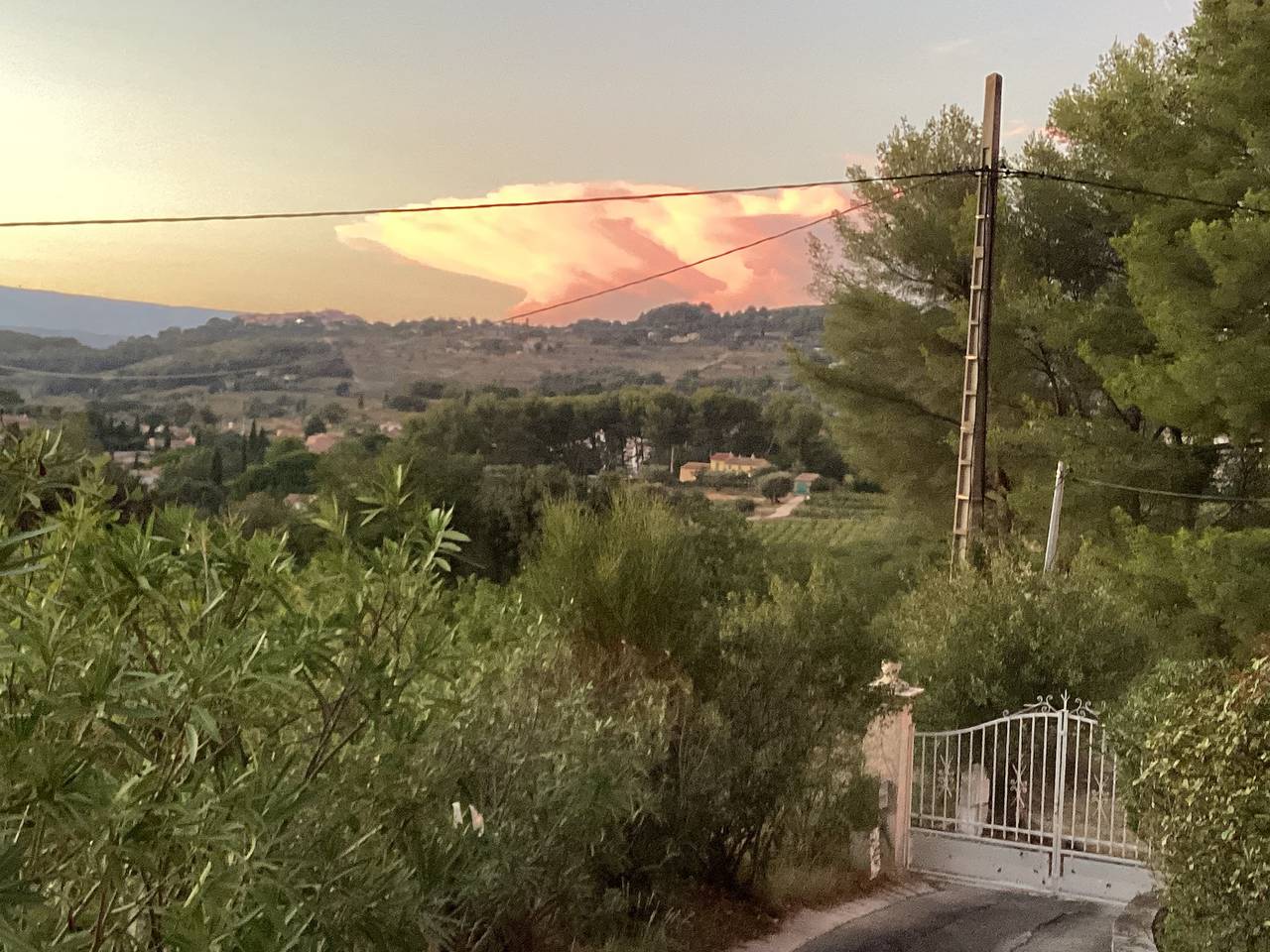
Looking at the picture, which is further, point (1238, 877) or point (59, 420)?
point (1238, 877)

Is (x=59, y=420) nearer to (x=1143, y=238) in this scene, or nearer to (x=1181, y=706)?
(x=1181, y=706)

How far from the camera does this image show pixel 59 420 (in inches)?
147

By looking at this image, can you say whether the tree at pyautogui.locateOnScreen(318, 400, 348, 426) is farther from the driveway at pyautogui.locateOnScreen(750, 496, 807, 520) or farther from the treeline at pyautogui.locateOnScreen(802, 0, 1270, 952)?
the treeline at pyautogui.locateOnScreen(802, 0, 1270, 952)

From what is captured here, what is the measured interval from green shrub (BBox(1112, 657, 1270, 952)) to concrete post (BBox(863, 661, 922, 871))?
114 inches

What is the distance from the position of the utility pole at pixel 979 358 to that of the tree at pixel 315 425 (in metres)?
17.3

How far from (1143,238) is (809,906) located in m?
12.1

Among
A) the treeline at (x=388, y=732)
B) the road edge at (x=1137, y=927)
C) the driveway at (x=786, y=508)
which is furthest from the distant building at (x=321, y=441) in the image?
the road edge at (x=1137, y=927)

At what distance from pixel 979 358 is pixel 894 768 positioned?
5.17 metres

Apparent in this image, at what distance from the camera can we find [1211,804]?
6.54 m

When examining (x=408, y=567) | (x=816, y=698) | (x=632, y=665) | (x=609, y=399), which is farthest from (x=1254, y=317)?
(x=609, y=399)

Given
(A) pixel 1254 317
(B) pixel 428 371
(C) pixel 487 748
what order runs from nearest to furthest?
(C) pixel 487 748
(A) pixel 1254 317
(B) pixel 428 371

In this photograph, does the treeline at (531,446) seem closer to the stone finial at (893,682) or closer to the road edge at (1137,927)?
the stone finial at (893,682)

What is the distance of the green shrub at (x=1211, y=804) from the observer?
634 cm

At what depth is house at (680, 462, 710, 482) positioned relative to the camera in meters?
31.6
